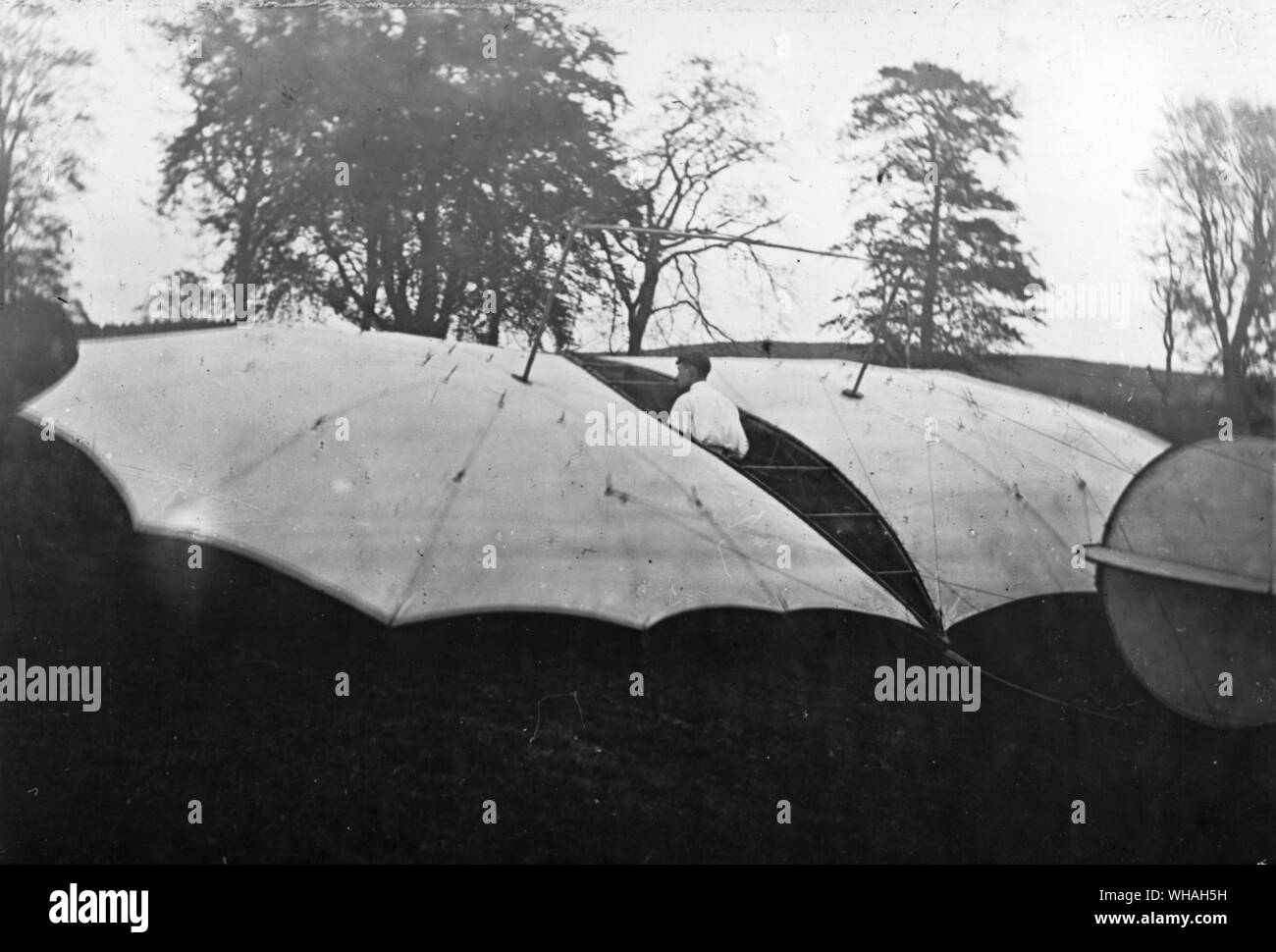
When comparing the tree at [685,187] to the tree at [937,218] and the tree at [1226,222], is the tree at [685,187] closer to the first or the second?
the tree at [937,218]

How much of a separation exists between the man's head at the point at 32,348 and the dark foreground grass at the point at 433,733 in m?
0.21

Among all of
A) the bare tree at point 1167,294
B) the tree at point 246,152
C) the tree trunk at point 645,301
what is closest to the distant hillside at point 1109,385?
the bare tree at point 1167,294

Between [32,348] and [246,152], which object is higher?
[246,152]

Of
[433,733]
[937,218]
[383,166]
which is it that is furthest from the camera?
[937,218]

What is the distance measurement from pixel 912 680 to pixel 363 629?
1.98 metres

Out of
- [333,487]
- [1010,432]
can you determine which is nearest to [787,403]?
[1010,432]

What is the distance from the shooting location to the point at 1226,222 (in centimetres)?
368

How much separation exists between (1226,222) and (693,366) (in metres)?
2.11

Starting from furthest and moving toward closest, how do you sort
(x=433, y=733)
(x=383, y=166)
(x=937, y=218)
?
(x=937, y=218) → (x=383, y=166) → (x=433, y=733)

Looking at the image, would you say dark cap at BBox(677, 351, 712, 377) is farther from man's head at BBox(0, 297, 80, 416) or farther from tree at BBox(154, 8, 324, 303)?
man's head at BBox(0, 297, 80, 416)

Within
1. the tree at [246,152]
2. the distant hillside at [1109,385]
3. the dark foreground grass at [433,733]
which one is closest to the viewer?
the dark foreground grass at [433,733]

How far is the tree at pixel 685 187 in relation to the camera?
140 inches

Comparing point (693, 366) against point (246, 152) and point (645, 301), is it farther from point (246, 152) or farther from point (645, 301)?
point (246, 152)

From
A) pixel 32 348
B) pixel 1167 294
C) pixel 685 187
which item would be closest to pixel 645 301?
pixel 685 187
